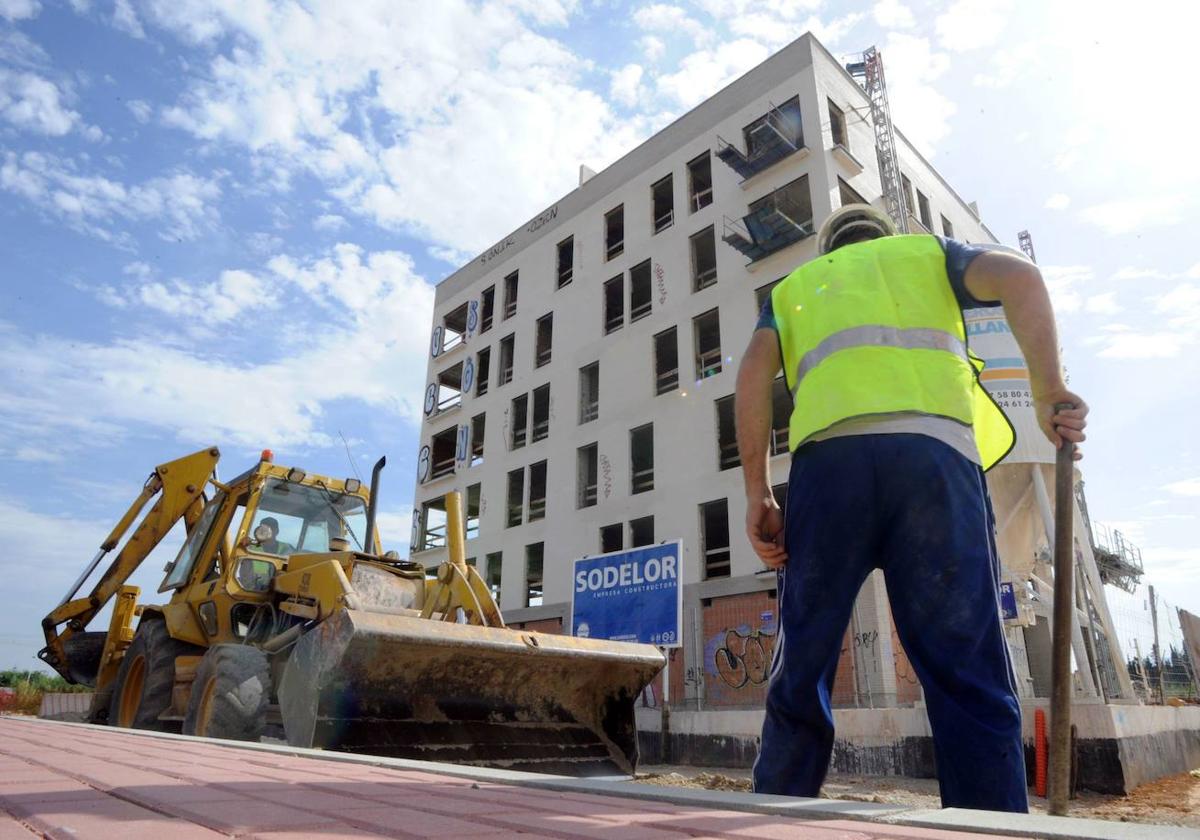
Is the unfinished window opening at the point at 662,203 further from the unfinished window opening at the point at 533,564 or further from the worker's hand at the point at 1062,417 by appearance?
the worker's hand at the point at 1062,417

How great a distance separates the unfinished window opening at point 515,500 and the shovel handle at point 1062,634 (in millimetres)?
23465

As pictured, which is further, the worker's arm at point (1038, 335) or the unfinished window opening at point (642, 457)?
the unfinished window opening at point (642, 457)

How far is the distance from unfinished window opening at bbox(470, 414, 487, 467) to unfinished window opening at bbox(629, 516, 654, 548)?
8.59m

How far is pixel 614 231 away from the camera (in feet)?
87.7

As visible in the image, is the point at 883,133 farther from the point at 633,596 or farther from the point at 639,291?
the point at 633,596

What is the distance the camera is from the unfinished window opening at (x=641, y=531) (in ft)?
70.9

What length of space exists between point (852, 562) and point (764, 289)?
18408 mm

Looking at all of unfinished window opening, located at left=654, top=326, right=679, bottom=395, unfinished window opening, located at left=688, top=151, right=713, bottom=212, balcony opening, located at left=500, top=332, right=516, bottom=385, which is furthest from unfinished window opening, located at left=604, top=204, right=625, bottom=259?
balcony opening, located at left=500, top=332, right=516, bottom=385

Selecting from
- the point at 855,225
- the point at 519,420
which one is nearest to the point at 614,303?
the point at 519,420

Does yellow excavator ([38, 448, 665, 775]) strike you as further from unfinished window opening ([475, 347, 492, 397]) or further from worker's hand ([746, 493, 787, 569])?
unfinished window opening ([475, 347, 492, 397])

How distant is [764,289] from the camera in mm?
20281

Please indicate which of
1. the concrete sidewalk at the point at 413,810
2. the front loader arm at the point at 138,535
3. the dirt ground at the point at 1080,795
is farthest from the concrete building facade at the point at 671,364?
the concrete sidewalk at the point at 413,810

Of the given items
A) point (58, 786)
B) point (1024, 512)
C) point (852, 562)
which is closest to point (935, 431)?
point (852, 562)

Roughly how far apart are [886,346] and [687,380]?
1874 centimetres
